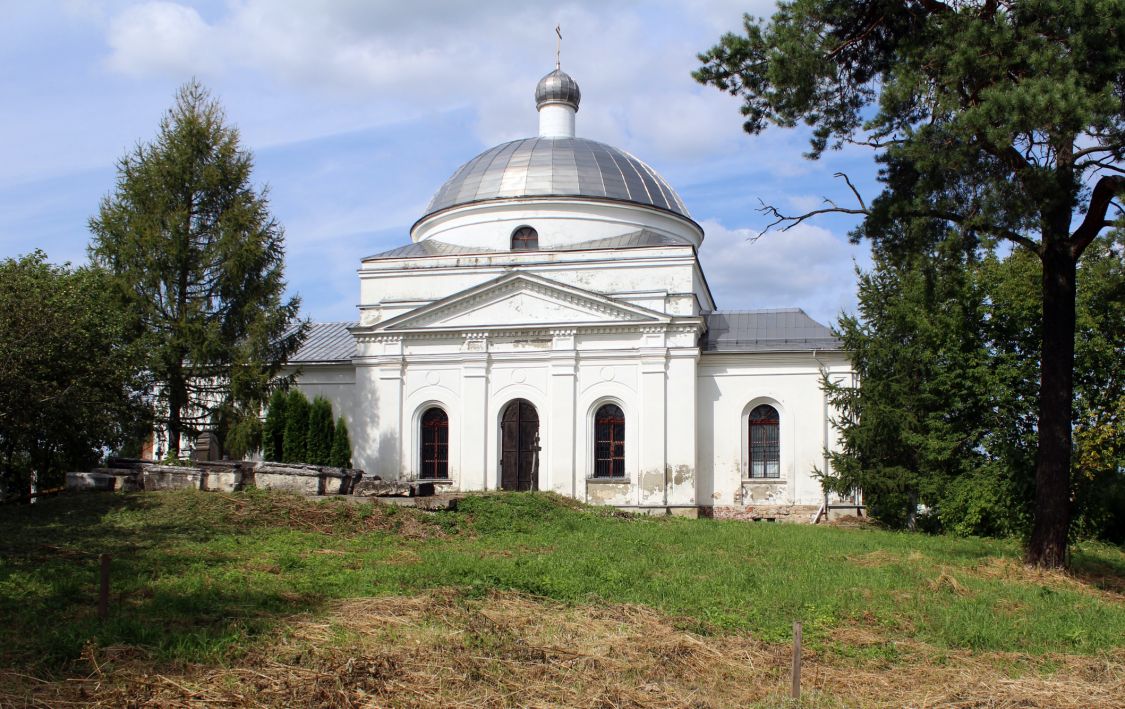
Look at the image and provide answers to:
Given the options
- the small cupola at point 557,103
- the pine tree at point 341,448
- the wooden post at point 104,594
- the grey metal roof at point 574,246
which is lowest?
the wooden post at point 104,594

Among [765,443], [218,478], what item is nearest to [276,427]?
[218,478]

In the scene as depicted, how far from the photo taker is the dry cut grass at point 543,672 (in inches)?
255

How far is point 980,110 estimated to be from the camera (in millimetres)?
10812

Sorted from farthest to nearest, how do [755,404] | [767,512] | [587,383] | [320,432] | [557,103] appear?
[557,103] < [320,432] < [755,404] < [587,383] < [767,512]

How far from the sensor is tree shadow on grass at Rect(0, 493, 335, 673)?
7.42 metres

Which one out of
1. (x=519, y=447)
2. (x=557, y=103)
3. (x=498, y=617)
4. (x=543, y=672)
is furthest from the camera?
(x=557, y=103)

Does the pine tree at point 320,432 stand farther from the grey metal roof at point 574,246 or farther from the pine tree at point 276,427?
the grey metal roof at point 574,246

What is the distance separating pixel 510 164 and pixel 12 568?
799 inches

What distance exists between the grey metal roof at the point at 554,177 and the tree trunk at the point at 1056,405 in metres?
16.1

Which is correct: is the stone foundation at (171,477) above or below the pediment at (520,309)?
below

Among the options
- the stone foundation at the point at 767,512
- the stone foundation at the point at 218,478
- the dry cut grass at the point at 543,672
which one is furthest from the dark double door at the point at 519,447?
the dry cut grass at the point at 543,672

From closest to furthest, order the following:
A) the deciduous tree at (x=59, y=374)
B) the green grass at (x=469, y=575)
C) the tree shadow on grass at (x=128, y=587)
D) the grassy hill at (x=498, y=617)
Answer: the grassy hill at (x=498, y=617)
the tree shadow on grass at (x=128, y=587)
the green grass at (x=469, y=575)
the deciduous tree at (x=59, y=374)

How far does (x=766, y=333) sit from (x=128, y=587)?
19715mm

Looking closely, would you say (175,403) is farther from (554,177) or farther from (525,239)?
(554,177)
